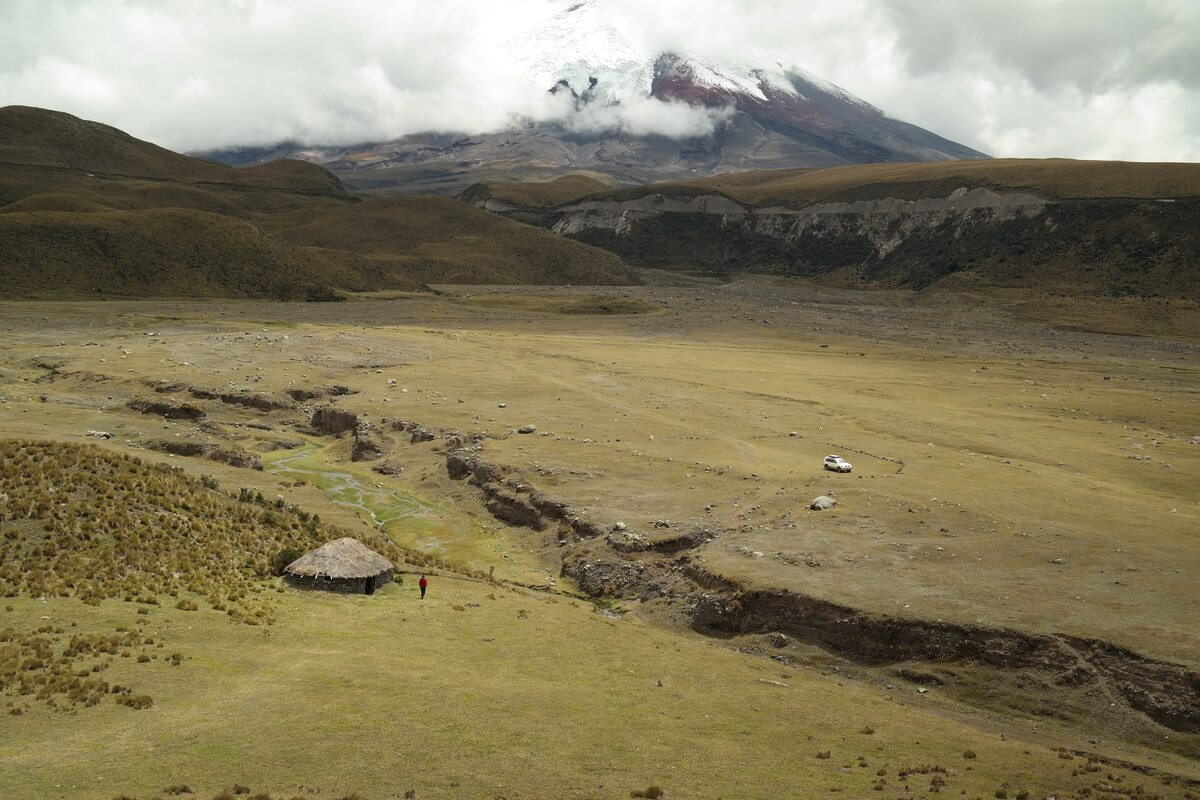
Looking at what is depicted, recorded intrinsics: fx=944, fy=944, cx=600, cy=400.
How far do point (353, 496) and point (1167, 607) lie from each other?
2991cm

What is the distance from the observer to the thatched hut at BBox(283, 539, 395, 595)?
27.1m

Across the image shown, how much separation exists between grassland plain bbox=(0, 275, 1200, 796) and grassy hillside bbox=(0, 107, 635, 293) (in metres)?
16.5

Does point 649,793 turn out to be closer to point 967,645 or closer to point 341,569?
point 967,645

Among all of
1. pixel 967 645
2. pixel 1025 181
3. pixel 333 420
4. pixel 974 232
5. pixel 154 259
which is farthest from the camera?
pixel 1025 181

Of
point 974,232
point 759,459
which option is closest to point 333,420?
point 759,459

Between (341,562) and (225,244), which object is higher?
(225,244)

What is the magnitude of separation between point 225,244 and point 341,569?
110 m

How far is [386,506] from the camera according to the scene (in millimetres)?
39719

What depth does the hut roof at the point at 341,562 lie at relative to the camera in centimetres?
2722

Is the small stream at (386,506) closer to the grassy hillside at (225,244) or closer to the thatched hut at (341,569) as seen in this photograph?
the thatched hut at (341,569)

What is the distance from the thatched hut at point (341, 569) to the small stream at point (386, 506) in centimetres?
620

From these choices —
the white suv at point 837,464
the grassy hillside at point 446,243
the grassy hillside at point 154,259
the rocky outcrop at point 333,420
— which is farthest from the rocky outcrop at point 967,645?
the grassy hillside at point 446,243

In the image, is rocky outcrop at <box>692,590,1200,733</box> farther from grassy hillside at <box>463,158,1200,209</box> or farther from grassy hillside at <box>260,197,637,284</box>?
grassy hillside at <box>463,158,1200,209</box>

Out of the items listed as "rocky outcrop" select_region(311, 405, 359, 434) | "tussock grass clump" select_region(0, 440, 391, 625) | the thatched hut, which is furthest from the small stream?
the thatched hut
